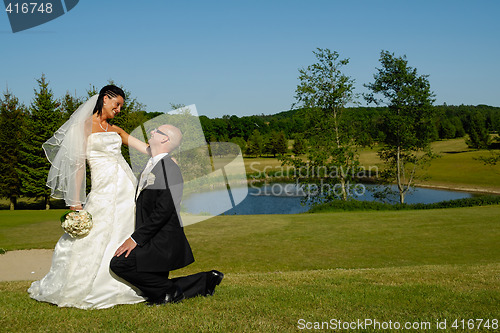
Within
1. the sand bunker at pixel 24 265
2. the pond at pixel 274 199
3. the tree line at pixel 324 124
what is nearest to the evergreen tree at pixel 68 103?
the tree line at pixel 324 124

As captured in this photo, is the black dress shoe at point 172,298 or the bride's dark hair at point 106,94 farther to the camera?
the bride's dark hair at point 106,94

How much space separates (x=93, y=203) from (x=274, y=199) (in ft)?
118

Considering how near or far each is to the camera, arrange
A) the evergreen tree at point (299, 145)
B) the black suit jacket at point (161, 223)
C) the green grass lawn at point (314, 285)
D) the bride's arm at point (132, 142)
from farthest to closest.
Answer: the evergreen tree at point (299, 145) → the bride's arm at point (132, 142) → the black suit jacket at point (161, 223) → the green grass lawn at point (314, 285)

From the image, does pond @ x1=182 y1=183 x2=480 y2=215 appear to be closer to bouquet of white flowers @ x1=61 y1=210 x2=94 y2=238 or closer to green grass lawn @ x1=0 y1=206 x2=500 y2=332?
green grass lawn @ x1=0 y1=206 x2=500 y2=332

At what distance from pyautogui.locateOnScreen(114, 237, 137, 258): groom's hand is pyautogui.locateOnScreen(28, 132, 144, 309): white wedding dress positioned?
30cm

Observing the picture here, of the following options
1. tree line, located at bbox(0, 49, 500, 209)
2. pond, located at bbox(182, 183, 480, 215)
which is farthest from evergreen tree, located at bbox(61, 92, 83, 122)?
pond, located at bbox(182, 183, 480, 215)

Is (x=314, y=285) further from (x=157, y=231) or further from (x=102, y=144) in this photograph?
(x=102, y=144)

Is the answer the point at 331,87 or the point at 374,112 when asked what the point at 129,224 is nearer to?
the point at 331,87

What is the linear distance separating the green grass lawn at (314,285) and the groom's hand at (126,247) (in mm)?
671

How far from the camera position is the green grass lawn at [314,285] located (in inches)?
168

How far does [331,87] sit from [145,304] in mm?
30232

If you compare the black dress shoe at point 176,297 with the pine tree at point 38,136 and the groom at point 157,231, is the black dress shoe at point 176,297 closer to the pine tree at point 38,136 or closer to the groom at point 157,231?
the groom at point 157,231

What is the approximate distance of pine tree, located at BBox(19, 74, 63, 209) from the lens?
3191 cm

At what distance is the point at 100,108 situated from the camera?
5.02 meters
